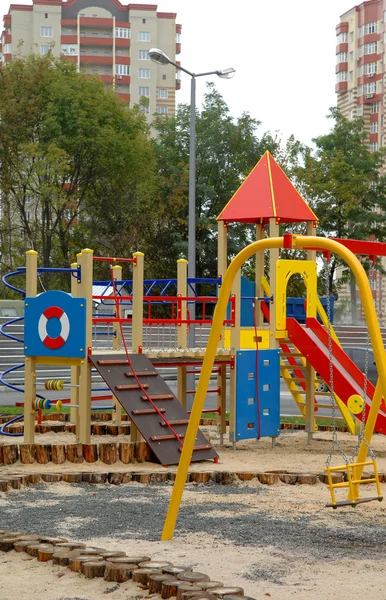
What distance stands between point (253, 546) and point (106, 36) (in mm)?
100681

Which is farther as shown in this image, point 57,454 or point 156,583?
point 57,454

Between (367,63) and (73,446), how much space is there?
2965 inches

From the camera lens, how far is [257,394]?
47.7ft

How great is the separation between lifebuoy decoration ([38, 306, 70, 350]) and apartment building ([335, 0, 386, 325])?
64.4 meters

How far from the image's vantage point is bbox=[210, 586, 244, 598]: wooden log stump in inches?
227

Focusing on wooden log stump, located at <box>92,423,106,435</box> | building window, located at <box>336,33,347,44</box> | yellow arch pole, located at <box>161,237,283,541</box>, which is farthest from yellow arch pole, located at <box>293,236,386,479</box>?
building window, located at <box>336,33,347,44</box>

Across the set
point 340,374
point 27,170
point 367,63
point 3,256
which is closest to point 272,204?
point 340,374

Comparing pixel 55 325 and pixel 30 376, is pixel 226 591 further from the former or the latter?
pixel 30 376

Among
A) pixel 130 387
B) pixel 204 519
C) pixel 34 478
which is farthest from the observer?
pixel 130 387

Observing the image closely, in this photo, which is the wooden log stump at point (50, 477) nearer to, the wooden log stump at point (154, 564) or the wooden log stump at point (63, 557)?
the wooden log stump at point (63, 557)

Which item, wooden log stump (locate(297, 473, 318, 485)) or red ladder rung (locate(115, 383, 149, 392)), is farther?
red ladder rung (locate(115, 383, 149, 392))

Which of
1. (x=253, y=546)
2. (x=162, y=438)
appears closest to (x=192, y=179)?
(x=162, y=438)

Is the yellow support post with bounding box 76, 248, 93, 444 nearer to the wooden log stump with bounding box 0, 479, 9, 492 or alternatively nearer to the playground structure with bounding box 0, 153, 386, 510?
the playground structure with bounding box 0, 153, 386, 510

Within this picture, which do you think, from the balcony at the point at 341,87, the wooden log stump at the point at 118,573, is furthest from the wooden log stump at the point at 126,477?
the balcony at the point at 341,87
